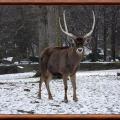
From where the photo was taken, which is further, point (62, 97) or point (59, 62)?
point (59, 62)

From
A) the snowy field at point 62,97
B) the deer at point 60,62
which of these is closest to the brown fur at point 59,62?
the deer at point 60,62

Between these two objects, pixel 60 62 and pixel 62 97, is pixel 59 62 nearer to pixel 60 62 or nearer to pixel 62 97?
pixel 60 62

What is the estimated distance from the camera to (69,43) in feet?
Answer: 450

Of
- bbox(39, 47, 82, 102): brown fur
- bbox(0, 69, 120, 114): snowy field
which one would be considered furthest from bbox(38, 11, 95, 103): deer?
bbox(0, 69, 120, 114): snowy field

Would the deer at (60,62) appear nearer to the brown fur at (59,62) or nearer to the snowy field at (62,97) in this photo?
the brown fur at (59,62)

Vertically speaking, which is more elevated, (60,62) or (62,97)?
(60,62)

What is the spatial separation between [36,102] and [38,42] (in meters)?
0.30

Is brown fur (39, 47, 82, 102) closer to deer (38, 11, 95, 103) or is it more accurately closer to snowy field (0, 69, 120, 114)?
deer (38, 11, 95, 103)

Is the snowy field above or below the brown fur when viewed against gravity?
below

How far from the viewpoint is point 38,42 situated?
13725 centimetres

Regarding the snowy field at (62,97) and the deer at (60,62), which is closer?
the snowy field at (62,97)

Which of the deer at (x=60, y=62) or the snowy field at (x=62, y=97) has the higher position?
the deer at (x=60, y=62)

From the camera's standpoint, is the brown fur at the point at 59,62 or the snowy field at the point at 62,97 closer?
the snowy field at the point at 62,97

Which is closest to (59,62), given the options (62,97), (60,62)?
(60,62)
